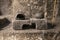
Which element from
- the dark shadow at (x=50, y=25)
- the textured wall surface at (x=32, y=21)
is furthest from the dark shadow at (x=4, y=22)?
the dark shadow at (x=50, y=25)

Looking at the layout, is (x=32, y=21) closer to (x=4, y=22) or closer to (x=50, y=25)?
(x=50, y=25)

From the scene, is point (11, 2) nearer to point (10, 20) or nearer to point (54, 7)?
point (10, 20)

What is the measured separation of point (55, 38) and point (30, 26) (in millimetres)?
709

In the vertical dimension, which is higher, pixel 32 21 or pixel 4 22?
pixel 32 21

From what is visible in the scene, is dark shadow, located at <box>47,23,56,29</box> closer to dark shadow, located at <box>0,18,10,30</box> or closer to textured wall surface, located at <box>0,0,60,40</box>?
textured wall surface, located at <box>0,0,60,40</box>

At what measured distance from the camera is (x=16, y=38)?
387cm

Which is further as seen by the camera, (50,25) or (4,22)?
(4,22)

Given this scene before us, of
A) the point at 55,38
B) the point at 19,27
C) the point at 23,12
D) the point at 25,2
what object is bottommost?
the point at 55,38

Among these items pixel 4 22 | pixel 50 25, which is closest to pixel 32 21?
pixel 50 25

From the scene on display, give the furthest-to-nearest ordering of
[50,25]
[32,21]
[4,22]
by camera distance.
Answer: [4,22] < [50,25] < [32,21]

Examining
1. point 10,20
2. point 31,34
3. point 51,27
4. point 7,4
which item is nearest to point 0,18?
point 10,20

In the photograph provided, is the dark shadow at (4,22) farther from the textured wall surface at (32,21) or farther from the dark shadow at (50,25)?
the dark shadow at (50,25)

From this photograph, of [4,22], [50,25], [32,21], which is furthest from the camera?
[4,22]

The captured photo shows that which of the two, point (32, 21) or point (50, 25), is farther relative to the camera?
point (50, 25)
